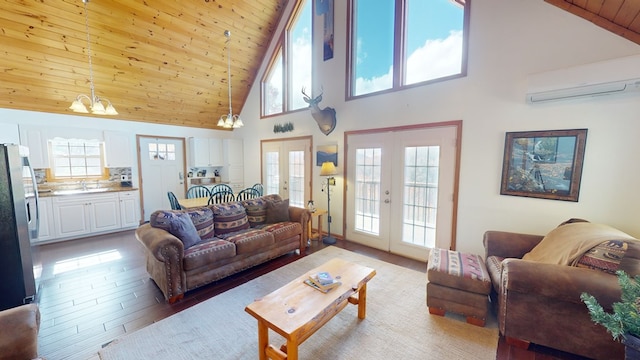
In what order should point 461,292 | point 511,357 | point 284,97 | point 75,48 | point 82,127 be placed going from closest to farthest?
1. point 511,357
2. point 461,292
3. point 75,48
4. point 82,127
5. point 284,97

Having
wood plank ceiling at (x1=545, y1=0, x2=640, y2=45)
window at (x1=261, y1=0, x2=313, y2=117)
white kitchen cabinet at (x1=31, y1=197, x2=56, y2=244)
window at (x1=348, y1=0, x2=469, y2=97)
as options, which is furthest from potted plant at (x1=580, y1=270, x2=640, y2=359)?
white kitchen cabinet at (x1=31, y1=197, x2=56, y2=244)

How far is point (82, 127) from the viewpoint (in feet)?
15.9

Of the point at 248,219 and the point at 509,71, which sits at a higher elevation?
the point at 509,71

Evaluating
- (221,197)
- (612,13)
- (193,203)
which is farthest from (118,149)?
(612,13)

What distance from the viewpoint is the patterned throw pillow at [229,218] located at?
11.6ft

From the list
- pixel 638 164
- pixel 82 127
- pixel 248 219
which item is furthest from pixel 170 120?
pixel 638 164

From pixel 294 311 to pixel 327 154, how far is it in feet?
10.7

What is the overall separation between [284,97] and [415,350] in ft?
16.5

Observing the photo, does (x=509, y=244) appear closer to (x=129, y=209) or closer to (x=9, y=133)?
(x=129, y=209)

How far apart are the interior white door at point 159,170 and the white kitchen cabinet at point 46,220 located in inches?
61.3

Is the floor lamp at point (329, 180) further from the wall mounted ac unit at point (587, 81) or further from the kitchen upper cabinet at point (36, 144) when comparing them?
the kitchen upper cabinet at point (36, 144)

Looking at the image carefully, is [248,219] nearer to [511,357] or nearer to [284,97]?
[284,97]

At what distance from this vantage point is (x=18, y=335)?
4.25 feet

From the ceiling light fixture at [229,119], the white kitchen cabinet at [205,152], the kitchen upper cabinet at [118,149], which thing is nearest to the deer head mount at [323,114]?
the ceiling light fixture at [229,119]
